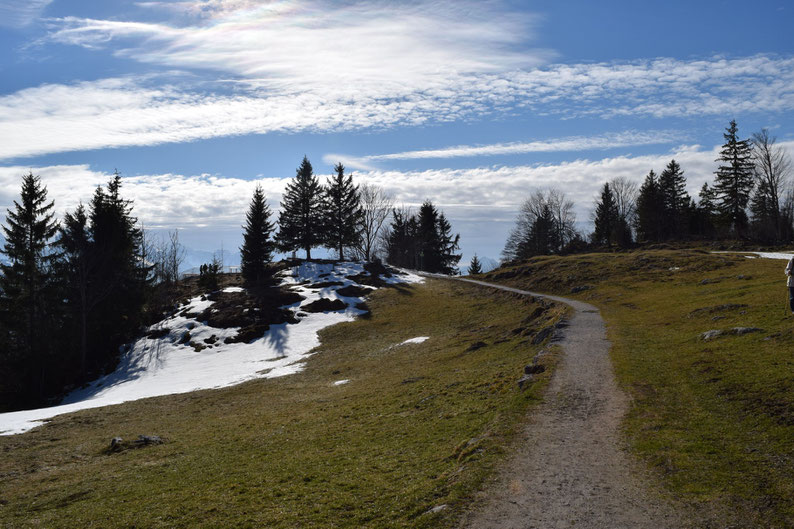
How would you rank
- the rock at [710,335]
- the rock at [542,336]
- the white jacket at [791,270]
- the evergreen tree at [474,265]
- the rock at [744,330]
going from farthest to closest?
the evergreen tree at [474,265]
the rock at [542,336]
the rock at [710,335]
the rock at [744,330]
the white jacket at [791,270]

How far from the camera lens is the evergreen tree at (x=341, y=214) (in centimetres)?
8352

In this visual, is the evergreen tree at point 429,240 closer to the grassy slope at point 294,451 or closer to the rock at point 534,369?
the grassy slope at point 294,451

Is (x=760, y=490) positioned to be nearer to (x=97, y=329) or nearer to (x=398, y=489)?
(x=398, y=489)

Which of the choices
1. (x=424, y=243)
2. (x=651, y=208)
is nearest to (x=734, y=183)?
(x=651, y=208)

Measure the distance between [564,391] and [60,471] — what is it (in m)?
19.1

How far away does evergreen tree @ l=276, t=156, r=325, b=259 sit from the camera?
81250 millimetres

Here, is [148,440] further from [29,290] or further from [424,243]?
[424,243]

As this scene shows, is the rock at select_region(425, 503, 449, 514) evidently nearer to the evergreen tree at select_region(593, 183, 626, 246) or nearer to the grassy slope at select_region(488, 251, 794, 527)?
the grassy slope at select_region(488, 251, 794, 527)

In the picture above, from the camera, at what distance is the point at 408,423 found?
1662 cm

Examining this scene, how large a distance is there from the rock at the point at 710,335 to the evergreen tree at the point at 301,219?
67422 millimetres

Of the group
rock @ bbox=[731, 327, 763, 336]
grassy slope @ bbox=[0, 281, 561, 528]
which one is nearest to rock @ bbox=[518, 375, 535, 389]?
grassy slope @ bbox=[0, 281, 561, 528]

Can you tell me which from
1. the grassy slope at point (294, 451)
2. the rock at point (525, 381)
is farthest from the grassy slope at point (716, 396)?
the grassy slope at point (294, 451)

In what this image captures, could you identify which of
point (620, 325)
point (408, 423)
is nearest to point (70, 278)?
point (408, 423)

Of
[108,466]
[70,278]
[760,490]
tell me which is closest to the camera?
[760,490]
